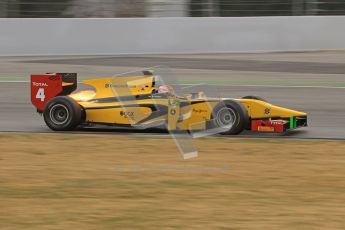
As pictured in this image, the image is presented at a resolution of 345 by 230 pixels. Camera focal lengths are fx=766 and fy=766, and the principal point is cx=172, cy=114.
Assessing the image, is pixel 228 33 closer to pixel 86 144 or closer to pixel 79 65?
pixel 79 65

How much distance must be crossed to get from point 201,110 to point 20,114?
3377 mm

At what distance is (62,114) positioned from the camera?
952 centimetres

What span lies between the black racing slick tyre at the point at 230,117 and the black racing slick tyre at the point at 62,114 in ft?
5.50

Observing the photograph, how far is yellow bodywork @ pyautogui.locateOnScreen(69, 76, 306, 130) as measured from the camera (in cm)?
901

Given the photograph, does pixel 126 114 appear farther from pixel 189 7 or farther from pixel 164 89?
pixel 189 7

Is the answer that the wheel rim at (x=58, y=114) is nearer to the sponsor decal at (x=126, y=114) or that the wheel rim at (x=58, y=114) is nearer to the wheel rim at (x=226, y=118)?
the sponsor decal at (x=126, y=114)

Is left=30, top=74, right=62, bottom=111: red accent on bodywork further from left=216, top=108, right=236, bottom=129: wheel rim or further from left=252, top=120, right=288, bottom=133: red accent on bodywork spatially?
left=252, top=120, right=288, bottom=133: red accent on bodywork

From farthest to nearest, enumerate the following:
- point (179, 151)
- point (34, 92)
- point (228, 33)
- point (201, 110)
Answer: point (228, 33) < point (34, 92) < point (201, 110) < point (179, 151)

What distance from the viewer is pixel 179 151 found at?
8.24m

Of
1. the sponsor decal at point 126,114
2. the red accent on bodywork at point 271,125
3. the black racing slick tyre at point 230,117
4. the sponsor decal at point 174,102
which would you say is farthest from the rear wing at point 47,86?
the red accent on bodywork at point 271,125

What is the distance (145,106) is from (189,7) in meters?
13.4

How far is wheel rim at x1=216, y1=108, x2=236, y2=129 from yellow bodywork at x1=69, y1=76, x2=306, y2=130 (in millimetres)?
121

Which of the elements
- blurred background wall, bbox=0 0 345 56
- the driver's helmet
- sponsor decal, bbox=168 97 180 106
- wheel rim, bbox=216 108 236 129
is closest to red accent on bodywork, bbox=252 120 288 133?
wheel rim, bbox=216 108 236 129

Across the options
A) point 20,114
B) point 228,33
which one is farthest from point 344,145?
point 228,33
